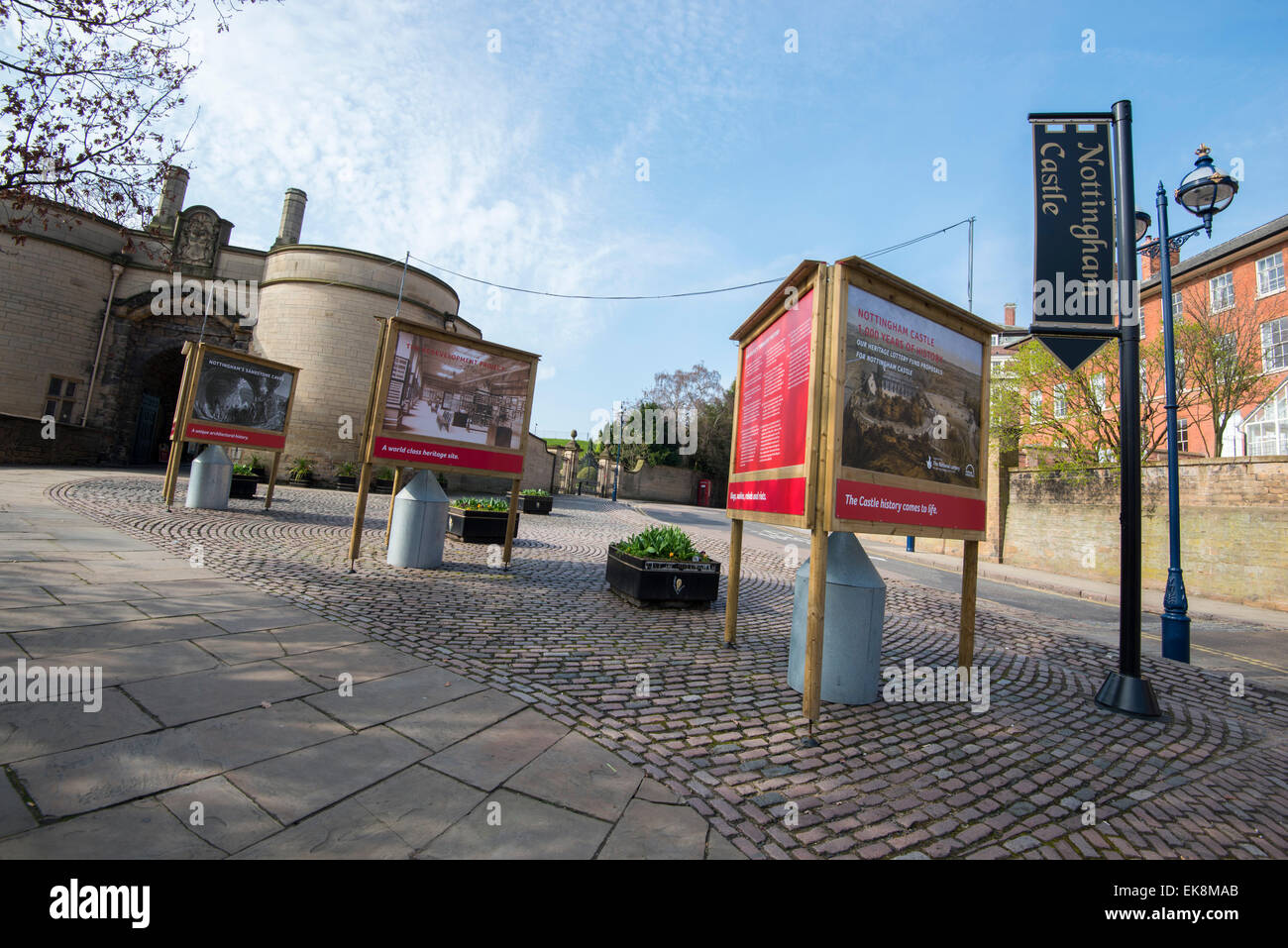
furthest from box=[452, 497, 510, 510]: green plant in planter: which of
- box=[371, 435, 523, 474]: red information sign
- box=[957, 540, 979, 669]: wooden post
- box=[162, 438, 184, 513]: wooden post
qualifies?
box=[957, 540, 979, 669]: wooden post

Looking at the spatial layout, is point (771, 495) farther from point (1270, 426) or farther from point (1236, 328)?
point (1236, 328)

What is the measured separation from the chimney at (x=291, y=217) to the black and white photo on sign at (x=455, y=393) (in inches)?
1004

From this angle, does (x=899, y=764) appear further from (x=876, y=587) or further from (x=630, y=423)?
(x=630, y=423)

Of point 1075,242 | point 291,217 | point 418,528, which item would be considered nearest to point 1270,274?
point 1075,242

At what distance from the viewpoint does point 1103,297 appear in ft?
16.6

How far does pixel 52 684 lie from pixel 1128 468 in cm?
775

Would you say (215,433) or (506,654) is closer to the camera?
(506,654)

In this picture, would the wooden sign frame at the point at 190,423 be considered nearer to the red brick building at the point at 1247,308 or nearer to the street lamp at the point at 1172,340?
the street lamp at the point at 1172,340

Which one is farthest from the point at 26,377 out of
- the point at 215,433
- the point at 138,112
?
the point at 138,112

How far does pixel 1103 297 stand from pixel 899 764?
4.73m

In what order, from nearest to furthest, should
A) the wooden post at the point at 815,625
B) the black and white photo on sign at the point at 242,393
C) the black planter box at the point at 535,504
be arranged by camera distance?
the wooden post at the point at 815,625 < the black and white photo on sign at the point at 242,393 < the black planter box at the point at 535,504

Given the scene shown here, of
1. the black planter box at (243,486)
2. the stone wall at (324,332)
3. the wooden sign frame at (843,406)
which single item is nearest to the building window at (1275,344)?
the wooden sign frame at (843,406)

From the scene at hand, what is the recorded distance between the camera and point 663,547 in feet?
23.5
